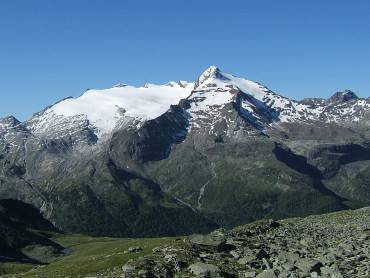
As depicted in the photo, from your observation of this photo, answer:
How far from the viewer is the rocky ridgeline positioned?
54531mm

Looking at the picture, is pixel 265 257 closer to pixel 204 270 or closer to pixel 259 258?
pixel 259 258

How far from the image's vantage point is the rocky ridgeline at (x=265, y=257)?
5453 cm

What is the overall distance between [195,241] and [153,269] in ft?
57.6

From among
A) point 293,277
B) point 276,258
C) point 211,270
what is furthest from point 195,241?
point 293,277

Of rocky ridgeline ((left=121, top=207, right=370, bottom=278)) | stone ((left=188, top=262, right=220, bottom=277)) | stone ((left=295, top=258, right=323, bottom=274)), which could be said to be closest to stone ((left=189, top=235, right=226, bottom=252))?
rocky ridgeline ((left=121, top=207, right=370, bottom=278))

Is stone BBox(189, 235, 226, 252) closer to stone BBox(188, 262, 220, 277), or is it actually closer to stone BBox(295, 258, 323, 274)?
stone BBox(188, 262, 220, 277)

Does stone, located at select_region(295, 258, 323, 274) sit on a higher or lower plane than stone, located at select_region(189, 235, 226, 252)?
lower

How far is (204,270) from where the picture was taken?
57.2 metres

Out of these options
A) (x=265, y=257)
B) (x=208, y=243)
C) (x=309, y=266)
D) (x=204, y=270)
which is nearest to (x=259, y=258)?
(x=265, y=257)

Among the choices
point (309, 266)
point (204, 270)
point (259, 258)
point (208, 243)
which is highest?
point (208, 243)

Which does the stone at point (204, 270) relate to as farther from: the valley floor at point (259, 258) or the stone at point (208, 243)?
the stone at point (208, 243)

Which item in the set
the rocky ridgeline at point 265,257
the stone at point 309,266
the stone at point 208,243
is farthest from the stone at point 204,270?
the stone at point 208,243

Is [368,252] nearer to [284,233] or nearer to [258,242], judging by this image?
[258,242]

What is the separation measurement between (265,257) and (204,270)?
13.1 m
